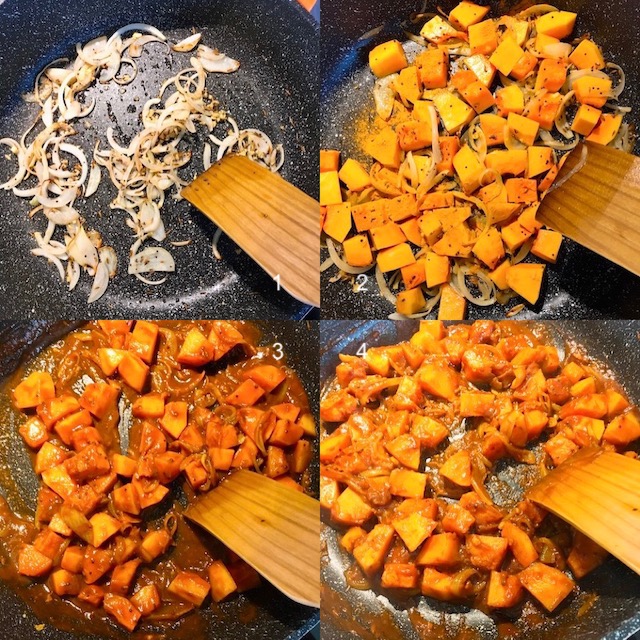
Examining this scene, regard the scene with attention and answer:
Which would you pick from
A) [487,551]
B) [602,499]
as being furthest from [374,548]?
[602,499]

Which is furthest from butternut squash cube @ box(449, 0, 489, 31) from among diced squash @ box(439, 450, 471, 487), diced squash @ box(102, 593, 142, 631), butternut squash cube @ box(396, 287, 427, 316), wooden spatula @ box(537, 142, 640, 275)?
diced squash @ box(102, 593, 142, 631)

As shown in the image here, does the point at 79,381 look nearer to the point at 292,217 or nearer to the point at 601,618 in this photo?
the point at 292,217

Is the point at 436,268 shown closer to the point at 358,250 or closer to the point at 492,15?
the point at 358,250

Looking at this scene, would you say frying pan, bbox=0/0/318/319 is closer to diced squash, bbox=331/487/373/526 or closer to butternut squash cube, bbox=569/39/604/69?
diced squash, bbox=331/487/373/526

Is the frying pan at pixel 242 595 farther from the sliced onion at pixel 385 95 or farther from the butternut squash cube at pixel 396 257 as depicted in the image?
the sliced onion at pixel 385 95

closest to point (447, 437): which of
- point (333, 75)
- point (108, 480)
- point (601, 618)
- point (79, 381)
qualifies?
point (601, 618)

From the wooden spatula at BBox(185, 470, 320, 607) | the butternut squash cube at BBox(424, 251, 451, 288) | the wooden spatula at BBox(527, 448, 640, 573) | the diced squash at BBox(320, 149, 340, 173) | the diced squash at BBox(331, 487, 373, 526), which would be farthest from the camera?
the diced squash at BBox(320, 149, 340, 173)
